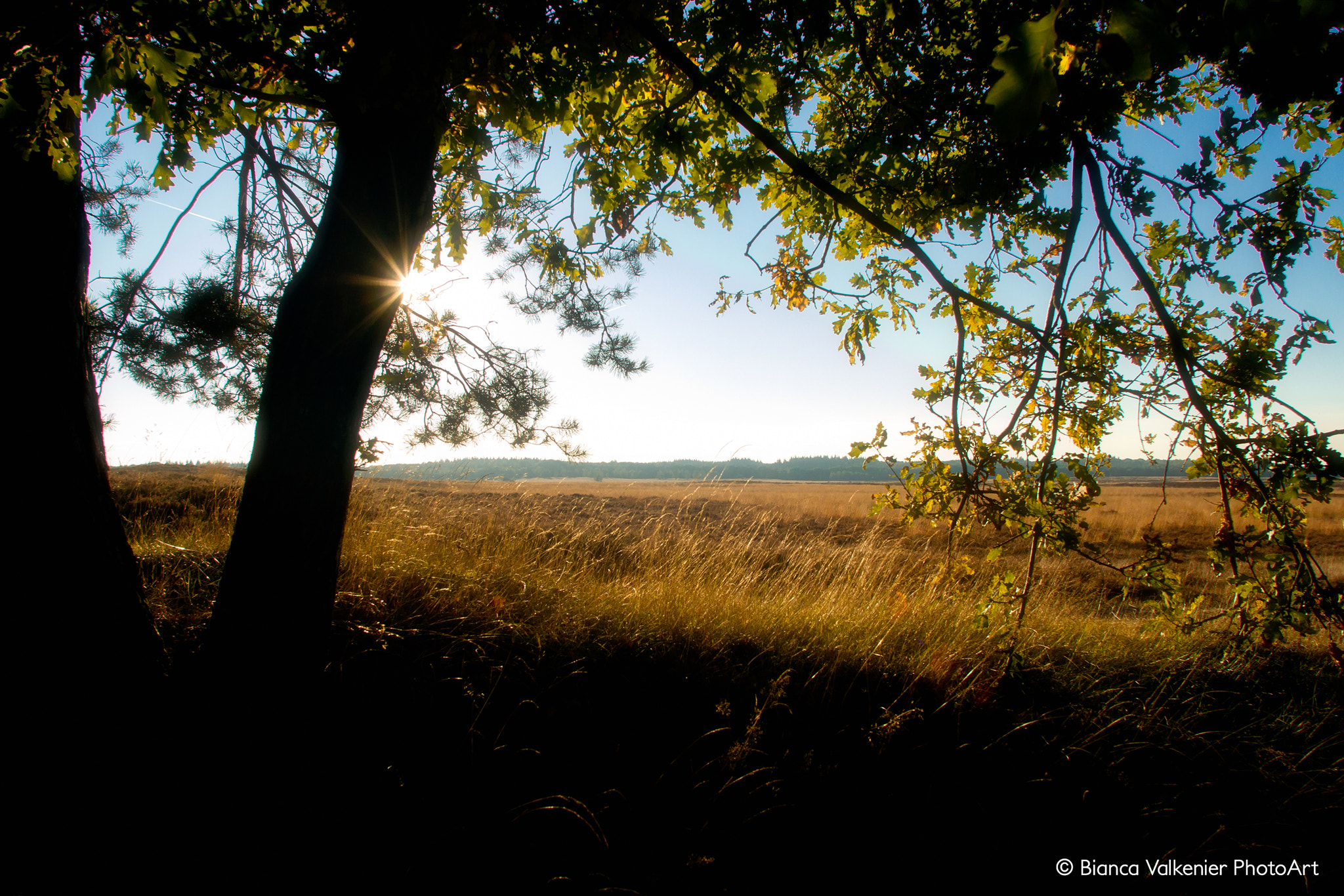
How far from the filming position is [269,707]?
191 centimetres

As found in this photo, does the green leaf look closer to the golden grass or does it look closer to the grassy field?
the grassy field

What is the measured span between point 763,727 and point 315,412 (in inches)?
88.1

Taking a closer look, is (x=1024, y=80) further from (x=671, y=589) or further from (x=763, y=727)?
(x=671, y=589)

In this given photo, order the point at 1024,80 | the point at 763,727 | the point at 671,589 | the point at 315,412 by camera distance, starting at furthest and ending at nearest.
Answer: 1. the point at 671,589
2. the point at 763,727
3. the point at 315,412
4. the point at 1024,80

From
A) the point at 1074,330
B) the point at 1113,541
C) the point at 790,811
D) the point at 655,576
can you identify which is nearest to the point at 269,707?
the point at 790,811

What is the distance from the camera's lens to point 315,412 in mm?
1951

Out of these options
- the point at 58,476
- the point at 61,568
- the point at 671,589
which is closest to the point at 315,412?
the point at 58,476

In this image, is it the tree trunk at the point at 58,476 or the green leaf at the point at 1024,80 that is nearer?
the green leaf at the point at 1024,80

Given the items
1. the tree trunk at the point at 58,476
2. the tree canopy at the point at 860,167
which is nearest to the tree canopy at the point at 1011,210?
the tree canopy at the point at 860,167

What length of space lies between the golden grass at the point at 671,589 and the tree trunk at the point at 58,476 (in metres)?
0.92

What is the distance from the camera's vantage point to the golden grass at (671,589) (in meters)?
2.89

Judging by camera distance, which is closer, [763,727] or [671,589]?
[763,727]

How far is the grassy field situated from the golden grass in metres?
0.03

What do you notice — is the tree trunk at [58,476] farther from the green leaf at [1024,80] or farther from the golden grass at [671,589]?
the green leaf at [1024,80]
